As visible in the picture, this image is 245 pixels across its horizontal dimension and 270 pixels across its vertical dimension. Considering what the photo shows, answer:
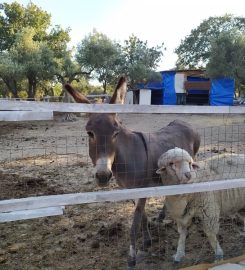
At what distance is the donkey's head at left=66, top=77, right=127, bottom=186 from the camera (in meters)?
3.59

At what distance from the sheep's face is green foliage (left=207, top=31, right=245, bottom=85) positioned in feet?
82.7

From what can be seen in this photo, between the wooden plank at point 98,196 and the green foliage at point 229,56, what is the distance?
83.9 feet

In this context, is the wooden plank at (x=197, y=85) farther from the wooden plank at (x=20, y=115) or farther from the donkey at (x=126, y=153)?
the wooden plank at (x=20, y=115)

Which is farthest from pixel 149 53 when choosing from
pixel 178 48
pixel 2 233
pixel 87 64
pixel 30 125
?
pixel 2 233

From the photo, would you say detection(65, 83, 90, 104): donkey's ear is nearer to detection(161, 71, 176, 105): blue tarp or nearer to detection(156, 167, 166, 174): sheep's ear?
detection(156, 167, 166, 174): sheep's ear

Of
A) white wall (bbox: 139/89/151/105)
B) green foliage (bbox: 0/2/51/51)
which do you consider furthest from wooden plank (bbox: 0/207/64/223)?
green foliage (bbox: 0/2/51/51)

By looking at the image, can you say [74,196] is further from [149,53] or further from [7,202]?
[149,53]

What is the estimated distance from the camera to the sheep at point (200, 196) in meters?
3.95

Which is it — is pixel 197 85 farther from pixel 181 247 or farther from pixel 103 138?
pixel 103 138

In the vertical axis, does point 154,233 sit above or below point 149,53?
below

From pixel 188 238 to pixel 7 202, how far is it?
3.05m

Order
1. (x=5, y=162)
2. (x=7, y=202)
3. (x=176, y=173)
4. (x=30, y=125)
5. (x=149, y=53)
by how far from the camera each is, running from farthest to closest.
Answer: (x=149, y=53)
(x=30, y=125)
(x=5, y=162)
(x=176, y=173)
(x=7, y=202)

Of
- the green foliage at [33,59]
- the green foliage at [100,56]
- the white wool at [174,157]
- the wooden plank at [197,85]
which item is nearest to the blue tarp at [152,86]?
the wooden plank at [197,85]

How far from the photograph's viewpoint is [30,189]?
23.7 ft
